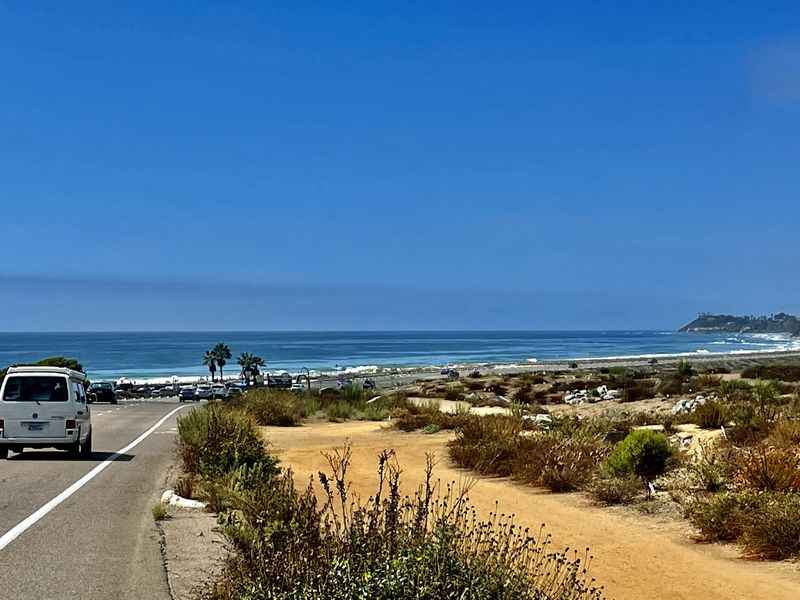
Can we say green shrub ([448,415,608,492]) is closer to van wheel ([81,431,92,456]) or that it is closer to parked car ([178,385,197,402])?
van wheel ([81,431,92,456])

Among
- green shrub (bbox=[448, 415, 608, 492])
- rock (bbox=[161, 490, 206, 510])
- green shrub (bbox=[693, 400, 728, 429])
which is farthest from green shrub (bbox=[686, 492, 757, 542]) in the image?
green shrub (bbox=[693, 400, 728, 429])

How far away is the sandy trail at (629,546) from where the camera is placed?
10016 mm

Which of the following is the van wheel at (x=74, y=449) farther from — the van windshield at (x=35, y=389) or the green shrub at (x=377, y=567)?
the green shrub at (x=377, y=567)

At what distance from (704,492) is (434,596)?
397 inches

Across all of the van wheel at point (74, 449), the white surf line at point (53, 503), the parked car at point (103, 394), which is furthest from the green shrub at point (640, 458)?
the parked car at point (103, 394)

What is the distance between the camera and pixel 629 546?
12.3m

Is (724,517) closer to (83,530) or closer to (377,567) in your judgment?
(377,567)

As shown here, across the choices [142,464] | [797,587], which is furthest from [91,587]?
[142,464]

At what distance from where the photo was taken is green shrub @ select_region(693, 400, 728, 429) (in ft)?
78.0

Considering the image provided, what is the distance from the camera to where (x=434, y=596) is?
→ 5.71 m

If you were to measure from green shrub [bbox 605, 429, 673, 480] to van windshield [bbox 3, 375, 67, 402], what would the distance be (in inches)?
467

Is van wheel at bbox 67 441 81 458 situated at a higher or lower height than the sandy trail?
higher

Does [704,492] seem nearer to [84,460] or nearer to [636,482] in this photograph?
[636,482]

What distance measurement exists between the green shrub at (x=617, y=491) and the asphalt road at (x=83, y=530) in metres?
6.95
